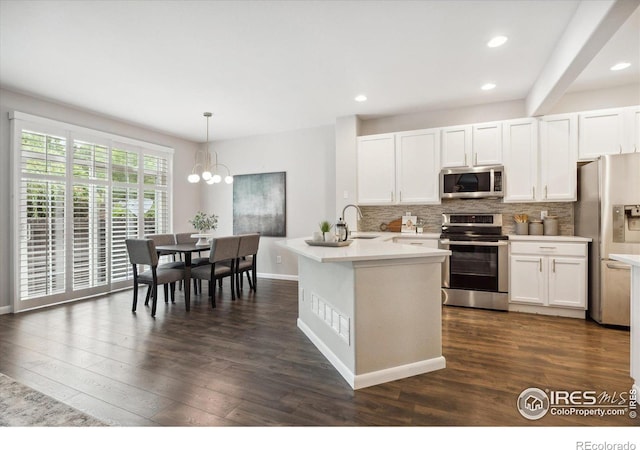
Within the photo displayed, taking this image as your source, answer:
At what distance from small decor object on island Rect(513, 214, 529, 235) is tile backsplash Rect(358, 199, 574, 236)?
0.32ft

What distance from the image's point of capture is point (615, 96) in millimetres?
3773

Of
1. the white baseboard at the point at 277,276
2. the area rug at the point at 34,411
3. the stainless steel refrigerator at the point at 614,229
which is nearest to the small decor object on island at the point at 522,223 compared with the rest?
the stainless steel refrigerator at the point at 614,229

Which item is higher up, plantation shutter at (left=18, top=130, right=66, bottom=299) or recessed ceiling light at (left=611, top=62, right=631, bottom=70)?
recessed ceiling light at (left=611, top=62, right=631, bottom=70)

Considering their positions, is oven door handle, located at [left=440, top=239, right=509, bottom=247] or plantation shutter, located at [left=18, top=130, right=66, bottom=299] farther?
plantation shutter, located at [left=18, top=130, right=66, bottom=299]

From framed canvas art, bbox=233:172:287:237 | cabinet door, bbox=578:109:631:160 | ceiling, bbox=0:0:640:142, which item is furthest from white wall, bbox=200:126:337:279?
cabinet door, bbox=578:109:631:160

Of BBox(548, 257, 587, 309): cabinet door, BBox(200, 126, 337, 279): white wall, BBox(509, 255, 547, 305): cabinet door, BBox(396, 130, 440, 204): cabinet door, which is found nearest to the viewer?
BBox(548, 257, 587, 309): cabinet door

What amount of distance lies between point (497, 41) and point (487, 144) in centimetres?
156

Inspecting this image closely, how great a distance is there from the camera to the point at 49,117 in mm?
4172

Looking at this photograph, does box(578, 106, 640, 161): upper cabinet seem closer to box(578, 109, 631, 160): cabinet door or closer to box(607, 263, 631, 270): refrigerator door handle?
box(578, 109, 631, 160): cabinet door

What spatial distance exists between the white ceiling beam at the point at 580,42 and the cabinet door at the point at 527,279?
179 centimetres

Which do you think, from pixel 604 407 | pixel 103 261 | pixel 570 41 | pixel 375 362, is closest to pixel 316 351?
pixel 375 362

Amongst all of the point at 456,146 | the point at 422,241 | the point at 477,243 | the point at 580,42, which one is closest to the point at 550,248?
the point at 477,243

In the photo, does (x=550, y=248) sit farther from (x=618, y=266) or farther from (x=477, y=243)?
(x=477, y=243)

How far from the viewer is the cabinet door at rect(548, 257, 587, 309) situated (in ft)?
11.4
